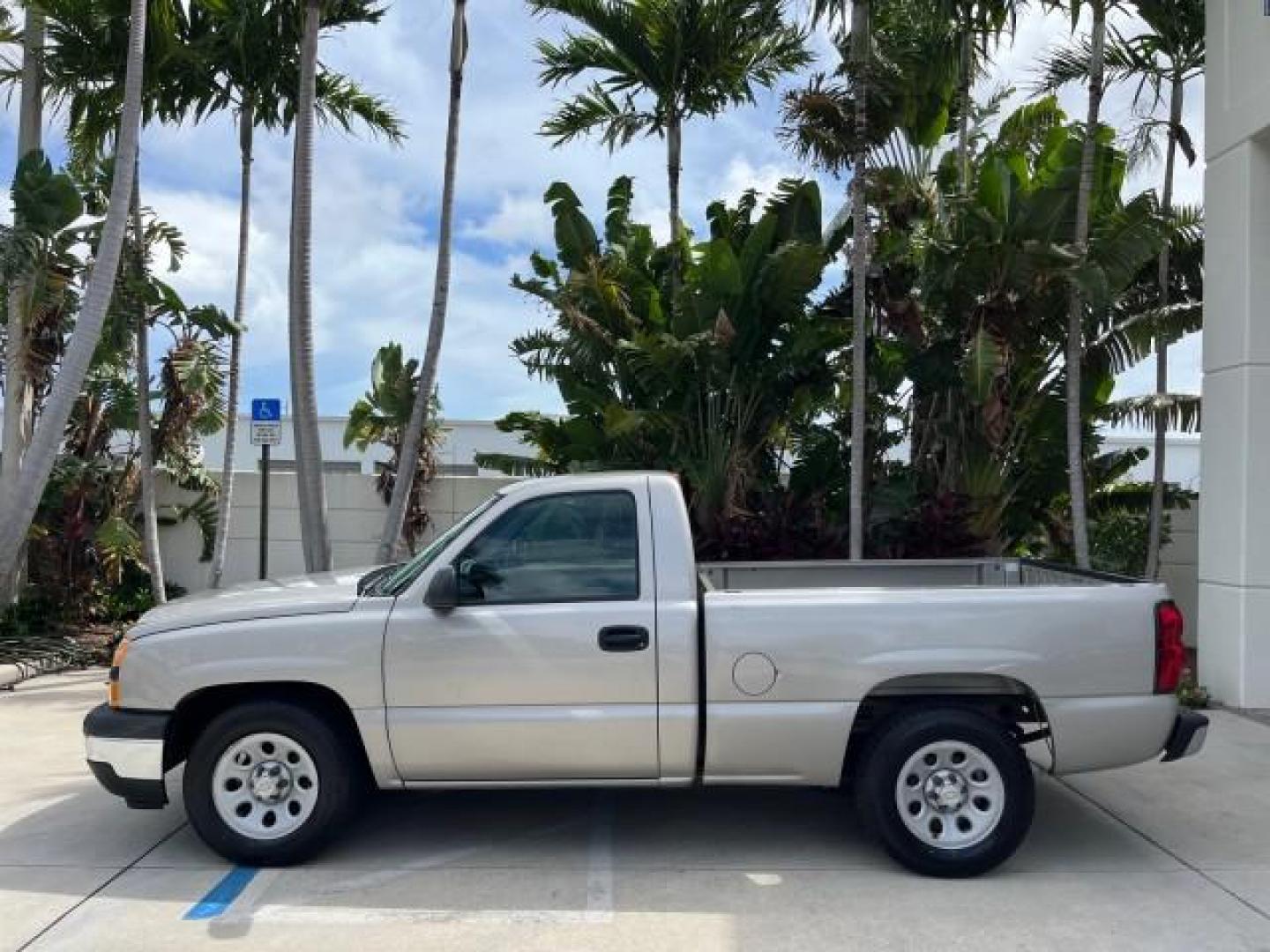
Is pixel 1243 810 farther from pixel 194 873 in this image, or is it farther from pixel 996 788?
pixel 194 873

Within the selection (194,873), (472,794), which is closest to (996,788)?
(472,794)

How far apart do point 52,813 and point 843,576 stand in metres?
4.76

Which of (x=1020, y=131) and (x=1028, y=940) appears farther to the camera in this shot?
(x=1020, y=131)

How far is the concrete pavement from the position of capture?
4539 millimetres

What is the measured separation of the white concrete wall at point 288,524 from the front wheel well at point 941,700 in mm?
8556

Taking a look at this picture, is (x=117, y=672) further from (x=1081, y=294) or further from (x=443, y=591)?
(x=1081, y=294)

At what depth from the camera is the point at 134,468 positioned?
12719mm

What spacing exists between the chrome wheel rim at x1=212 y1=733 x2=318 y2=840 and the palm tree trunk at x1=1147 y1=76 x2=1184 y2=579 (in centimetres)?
893

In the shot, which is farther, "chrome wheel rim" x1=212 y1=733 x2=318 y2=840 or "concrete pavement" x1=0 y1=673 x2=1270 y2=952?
"chrome wheel rim" x1=212 y1=733 x2=318 y2=840

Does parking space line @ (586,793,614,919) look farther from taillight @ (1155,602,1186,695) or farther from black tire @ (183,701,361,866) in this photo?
taillight @ (1155,602,1186,695)

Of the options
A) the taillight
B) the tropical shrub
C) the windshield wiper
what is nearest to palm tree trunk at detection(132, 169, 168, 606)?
the tropical shrub

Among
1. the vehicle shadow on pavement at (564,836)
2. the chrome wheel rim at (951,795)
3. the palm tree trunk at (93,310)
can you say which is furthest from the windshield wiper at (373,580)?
the palm tree trunk at (93,310)

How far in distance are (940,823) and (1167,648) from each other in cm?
134

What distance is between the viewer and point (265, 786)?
207 inches
